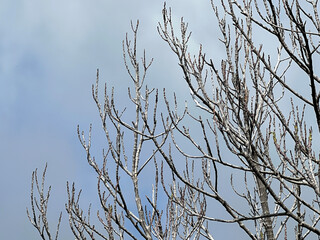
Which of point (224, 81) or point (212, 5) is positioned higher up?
point (212, 5)

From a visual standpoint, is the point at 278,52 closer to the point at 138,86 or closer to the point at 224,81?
the point at 138,86

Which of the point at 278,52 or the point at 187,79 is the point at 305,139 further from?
the point at 278,52

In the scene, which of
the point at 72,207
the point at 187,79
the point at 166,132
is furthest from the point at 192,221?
the point at 187,79

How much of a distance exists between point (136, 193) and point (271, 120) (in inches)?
109

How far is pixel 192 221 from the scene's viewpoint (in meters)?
6.23

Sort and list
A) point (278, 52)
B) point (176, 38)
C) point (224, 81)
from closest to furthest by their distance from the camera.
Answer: point (224, 81)
point (176, 38)
point (278, 52)

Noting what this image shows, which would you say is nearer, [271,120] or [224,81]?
[224,81]

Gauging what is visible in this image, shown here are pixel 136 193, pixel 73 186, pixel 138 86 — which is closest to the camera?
pixel 73 186

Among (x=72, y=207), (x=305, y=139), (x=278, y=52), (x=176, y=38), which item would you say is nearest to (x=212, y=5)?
(x=176, y=38)

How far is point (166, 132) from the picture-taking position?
6328 mm

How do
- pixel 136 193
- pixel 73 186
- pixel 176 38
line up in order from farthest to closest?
pixel 136 193
pixel 73 186
pixel 176 38

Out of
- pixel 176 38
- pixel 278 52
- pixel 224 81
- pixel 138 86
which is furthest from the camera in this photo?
pixel 138 86

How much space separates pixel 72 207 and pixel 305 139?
3218 mm

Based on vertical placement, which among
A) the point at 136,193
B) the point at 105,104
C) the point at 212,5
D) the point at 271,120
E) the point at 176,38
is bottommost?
the point at 271,120
